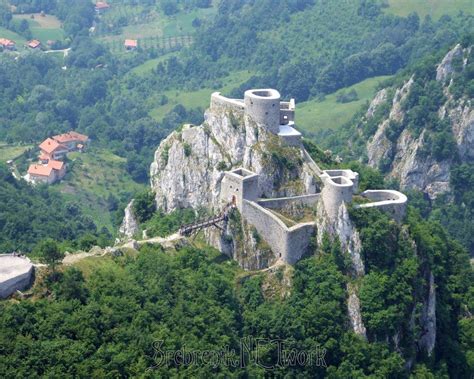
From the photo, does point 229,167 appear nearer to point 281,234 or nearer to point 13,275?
point 281,234

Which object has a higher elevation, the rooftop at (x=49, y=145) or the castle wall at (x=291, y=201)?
the castle wall at (x=291, y=201)

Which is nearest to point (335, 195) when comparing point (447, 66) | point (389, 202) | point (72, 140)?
point (389, 202)

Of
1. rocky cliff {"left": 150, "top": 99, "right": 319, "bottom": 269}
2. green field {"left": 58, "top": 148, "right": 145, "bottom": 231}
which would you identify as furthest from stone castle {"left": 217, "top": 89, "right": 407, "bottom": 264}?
green field {"left": 58, "top": 148, "right": 145, "bottom": 231}

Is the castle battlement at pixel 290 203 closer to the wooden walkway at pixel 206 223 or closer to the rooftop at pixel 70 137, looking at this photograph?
the wooden walkway at pixel 206 223

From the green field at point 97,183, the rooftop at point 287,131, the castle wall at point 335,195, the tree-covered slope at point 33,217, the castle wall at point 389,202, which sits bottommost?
the green field at point 97,183

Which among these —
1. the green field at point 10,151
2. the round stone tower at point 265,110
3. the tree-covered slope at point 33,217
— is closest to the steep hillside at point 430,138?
the tree-covered slope at point 33,217

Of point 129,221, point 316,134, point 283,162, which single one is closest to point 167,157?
point 129,221
